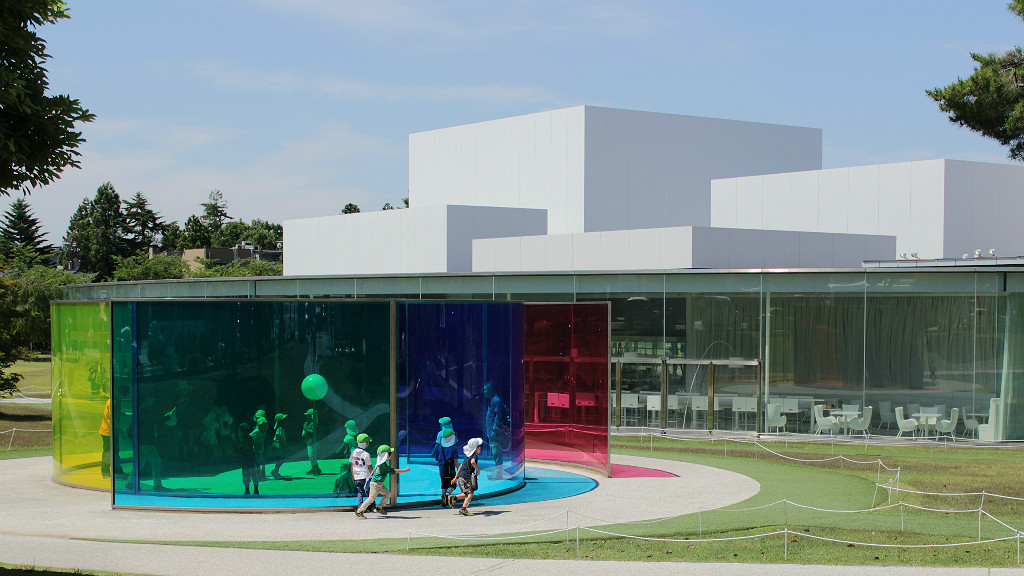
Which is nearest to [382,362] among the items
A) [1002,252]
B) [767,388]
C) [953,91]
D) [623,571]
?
[623,571]

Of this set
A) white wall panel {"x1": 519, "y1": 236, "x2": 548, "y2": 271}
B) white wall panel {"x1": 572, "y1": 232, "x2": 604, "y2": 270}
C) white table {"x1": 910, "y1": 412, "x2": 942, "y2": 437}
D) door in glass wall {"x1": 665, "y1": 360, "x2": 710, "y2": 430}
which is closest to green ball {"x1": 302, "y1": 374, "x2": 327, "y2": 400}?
door in glass wall {"x1": 665, "y1": 360, "x2": 710, "y2": 430}

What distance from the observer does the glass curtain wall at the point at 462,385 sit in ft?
57.0

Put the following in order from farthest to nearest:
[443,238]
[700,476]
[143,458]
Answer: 1. [443,238]
2. [700,476]
3. [143,458]

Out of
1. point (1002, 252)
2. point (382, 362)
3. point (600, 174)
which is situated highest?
point (600, 174)

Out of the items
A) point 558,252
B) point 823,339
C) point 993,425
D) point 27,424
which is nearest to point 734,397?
point 823,339

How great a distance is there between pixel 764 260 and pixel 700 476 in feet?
70.6

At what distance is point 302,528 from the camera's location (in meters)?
14.9

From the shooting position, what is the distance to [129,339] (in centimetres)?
1702

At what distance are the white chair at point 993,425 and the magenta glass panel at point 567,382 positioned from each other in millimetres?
13050

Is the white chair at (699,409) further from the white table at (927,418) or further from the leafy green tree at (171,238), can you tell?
the leafy green tree at (171,238)

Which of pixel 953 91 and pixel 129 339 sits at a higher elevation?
pixel 953 91

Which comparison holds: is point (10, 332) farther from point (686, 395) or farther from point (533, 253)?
point (686, 395)

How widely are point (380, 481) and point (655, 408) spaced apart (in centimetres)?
1603

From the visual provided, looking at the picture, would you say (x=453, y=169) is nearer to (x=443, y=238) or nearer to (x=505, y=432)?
(x=443, y=238)
